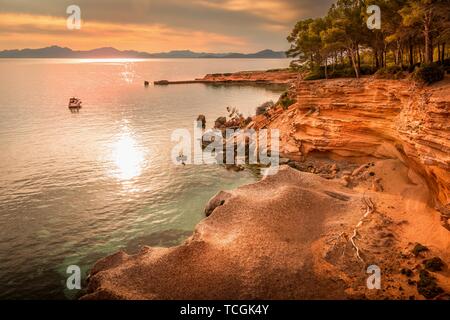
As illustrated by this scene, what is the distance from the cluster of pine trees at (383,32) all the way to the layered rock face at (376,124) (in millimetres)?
5738

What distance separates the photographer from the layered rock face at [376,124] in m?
28.0

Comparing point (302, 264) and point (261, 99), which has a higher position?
point (261, 99)

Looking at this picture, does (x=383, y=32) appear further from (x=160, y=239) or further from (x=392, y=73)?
(x=160, y=239)

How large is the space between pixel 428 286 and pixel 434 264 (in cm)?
244

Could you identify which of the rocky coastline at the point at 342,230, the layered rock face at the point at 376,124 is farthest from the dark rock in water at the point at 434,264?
the layered rock face at the point at 376,124

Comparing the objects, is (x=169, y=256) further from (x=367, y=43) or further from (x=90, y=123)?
(x=90, y=123)

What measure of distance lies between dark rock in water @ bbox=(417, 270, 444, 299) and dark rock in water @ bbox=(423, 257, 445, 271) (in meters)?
0.66

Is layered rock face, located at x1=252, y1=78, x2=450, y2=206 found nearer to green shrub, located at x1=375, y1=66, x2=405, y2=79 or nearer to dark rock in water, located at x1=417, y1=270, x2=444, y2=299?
green shrub, located at x1=375, y1=66, x2=405, y2=79

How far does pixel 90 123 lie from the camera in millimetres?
91125

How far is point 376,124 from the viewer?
41531 millimetres

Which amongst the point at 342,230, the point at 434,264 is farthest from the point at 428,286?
the point at 342,230

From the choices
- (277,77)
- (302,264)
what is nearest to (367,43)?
(302,264)

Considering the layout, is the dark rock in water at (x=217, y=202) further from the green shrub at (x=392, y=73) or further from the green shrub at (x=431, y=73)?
the green shrub at (x=392, y=73)
